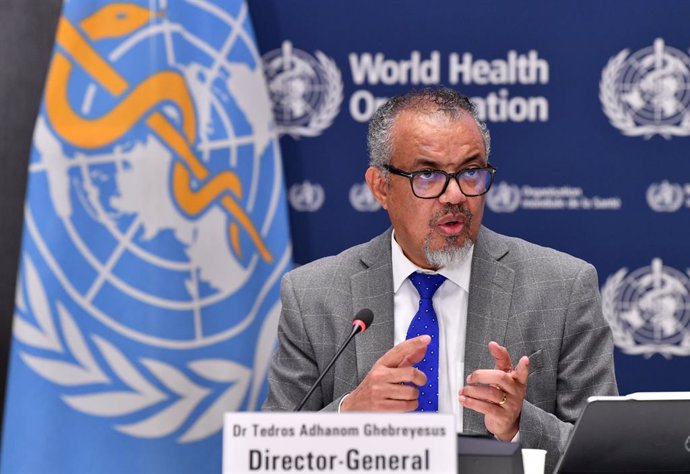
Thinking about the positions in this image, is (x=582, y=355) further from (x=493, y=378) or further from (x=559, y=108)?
(x=559, y=108)

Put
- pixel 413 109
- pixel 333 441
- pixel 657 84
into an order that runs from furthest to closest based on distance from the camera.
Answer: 1. pixel 657 84
2. pixel 413 109
3. pixel 333 441

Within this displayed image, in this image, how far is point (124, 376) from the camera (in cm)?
406

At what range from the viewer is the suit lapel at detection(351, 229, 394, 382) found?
2.83m

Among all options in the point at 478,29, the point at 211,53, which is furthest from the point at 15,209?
the point at 478,29

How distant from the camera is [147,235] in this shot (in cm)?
404

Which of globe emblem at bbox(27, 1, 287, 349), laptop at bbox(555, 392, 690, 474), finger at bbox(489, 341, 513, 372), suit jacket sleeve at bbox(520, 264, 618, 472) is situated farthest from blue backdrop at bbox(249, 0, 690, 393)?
laptop at bbox(555, 392, 690, 474)

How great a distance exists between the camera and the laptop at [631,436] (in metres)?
1.86

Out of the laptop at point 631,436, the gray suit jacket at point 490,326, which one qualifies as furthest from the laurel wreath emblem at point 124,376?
the laptop at point 631,436

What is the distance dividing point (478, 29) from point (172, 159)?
1.42 metres

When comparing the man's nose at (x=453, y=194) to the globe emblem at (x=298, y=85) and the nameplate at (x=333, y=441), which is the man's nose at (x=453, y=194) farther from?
the globe emblem at (x=298, y=85)

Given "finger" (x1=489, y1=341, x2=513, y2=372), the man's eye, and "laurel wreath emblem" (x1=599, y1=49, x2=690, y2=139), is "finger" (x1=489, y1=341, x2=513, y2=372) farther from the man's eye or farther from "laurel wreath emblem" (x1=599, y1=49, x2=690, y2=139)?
"laurel wreath emblem" (x1=599, y1=49, x2=690, y2=139)

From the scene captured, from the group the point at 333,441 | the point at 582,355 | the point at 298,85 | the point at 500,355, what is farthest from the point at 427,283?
the point at 298,85

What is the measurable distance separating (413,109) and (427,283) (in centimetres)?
51

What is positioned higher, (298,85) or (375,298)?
(298,85)
